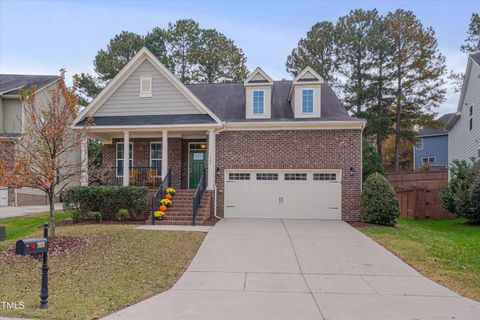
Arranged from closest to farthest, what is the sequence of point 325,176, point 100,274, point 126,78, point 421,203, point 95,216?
point 100,274, point 95,216, point 325,176, point 126,78, point 421,203

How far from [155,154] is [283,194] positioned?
6.24m

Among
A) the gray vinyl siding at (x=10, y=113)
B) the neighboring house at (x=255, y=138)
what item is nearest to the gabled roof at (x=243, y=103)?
the neighboring house at (x=255, y=138)

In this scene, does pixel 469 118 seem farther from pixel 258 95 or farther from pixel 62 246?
pixel 62 246

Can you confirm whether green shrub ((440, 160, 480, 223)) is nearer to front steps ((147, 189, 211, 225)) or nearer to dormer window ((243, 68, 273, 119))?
dormer window ((243, 68, 273, 119))

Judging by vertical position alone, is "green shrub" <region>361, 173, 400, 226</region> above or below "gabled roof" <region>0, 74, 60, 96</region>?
below

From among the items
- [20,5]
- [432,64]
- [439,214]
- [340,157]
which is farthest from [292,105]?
[432,64]

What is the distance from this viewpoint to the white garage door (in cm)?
1500

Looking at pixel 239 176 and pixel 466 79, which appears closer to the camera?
pixel 239 176

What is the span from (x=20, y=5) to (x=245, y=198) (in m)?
11.8

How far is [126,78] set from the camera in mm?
15789

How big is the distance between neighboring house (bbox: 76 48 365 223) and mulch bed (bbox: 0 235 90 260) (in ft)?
18.1

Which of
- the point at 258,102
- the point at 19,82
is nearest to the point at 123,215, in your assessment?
the point at 258,102

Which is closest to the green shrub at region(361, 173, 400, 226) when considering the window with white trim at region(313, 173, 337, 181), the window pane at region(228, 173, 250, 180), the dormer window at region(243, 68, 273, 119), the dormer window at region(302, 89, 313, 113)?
the window with white trim at region(313, 173, 337, 181)

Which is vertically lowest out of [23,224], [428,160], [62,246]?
[23,224]
